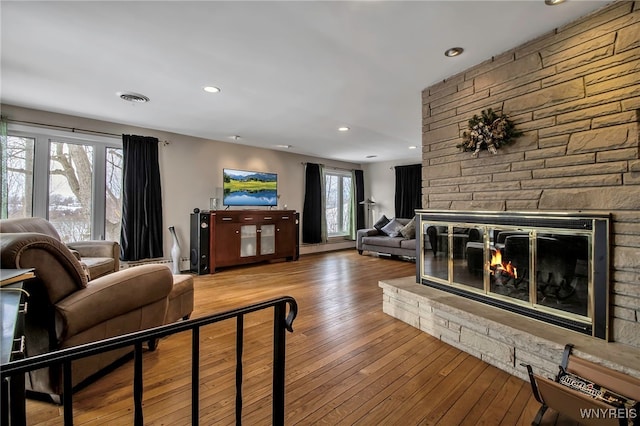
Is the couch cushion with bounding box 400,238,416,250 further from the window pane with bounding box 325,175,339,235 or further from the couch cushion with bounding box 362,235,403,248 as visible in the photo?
the window pane with bounding box 325,175,339,235

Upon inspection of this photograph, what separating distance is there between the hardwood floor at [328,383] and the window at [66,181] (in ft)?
8.21

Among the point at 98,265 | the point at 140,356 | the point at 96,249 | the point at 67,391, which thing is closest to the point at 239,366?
the point at 140,356

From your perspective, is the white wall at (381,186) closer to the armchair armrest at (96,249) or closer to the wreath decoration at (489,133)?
the wreath decoration at (489,133)

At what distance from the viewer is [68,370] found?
76cm

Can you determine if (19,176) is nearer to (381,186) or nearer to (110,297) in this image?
(110,297)

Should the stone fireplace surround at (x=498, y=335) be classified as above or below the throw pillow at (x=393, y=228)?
below

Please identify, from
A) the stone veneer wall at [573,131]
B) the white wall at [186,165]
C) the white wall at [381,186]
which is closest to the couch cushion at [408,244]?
the white wall at [381,186]

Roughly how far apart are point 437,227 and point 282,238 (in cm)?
360

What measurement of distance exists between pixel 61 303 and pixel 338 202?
6443mm

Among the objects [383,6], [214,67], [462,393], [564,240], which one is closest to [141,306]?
[214,67]

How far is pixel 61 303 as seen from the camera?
1540 millimetres

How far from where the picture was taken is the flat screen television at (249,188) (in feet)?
17.7

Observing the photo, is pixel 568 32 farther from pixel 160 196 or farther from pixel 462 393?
pixel 160 196

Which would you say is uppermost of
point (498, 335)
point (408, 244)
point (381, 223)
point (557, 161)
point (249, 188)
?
point (249, 188)
